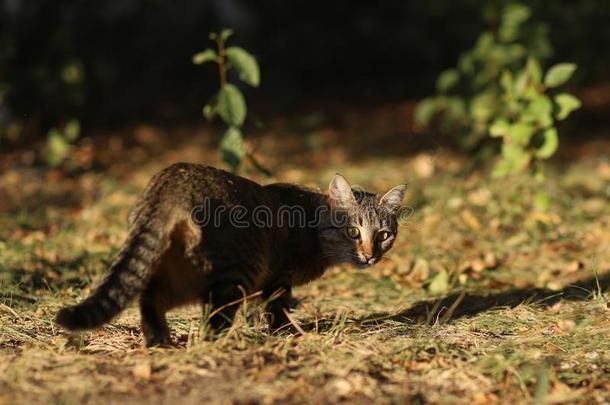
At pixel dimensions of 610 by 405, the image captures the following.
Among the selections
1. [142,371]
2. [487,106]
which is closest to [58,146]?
[487,106]

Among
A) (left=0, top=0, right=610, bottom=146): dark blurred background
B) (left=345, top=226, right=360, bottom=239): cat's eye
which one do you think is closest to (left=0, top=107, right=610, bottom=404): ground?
(left=345, top=226, right=360, bottom=239): cat's eye

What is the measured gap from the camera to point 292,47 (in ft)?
45.1

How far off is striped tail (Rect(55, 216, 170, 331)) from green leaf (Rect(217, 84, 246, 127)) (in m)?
2.32

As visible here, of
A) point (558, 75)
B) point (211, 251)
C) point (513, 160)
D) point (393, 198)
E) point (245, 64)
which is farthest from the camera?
point (513, 160)

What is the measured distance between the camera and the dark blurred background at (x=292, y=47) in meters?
12.2

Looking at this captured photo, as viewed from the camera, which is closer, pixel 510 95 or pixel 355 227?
pixel 355 227

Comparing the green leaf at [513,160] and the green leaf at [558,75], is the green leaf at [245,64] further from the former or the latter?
the green leaf at [558,75]

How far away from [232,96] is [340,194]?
139 centimetres

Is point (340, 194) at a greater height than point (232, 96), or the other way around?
point (232, 96)

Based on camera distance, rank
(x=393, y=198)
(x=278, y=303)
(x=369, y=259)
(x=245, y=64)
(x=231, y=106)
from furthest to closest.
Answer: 1. (x=231, y=106)
2. (x=245, y=64)
3. (x=393, y=198)
4. (x=369, y=259)
5. (x=278, y=303)

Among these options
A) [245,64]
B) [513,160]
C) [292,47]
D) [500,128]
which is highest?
[292,47]

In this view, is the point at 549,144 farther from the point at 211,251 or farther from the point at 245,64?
the point at 211,251

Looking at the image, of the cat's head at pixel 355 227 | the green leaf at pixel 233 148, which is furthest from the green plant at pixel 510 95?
the green leaf at pixel 233 148

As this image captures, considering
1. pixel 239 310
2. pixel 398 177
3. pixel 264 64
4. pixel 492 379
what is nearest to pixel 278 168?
pixel 398 177
